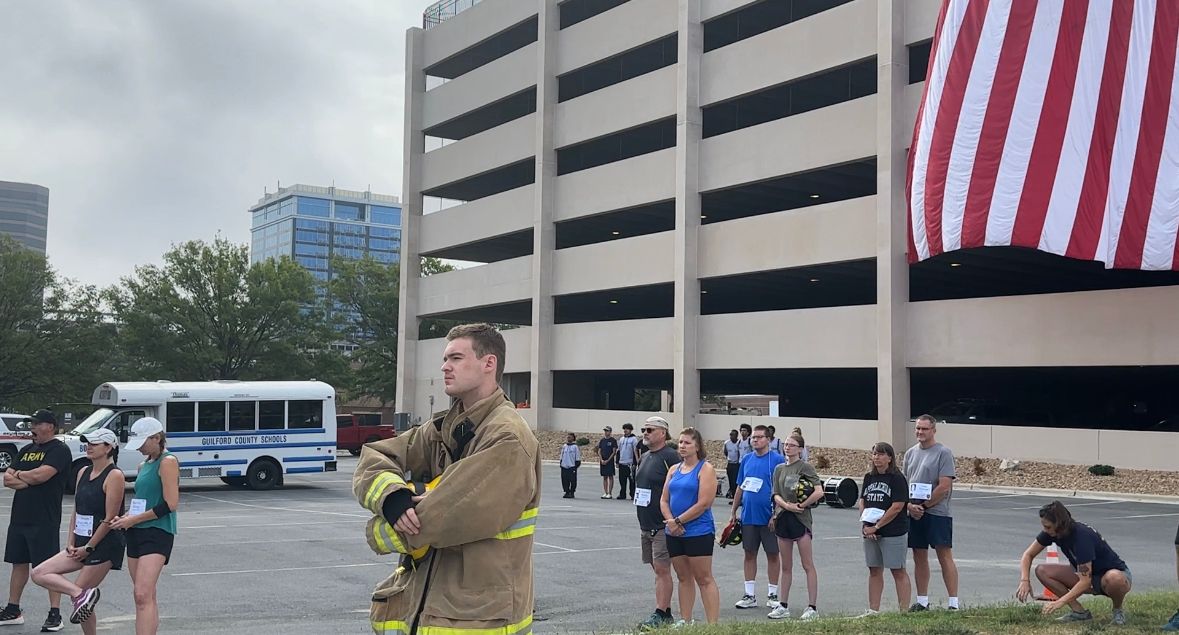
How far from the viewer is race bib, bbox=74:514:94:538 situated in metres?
8.70

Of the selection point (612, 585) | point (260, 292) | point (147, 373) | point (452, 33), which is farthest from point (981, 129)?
point (147, 373)

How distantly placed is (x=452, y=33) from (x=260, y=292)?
62.6 feet

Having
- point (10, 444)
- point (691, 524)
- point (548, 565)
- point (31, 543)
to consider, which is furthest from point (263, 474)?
point (691, 524)

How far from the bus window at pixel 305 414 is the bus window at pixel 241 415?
903 mm

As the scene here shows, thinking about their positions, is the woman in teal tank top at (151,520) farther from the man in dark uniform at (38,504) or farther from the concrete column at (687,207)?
the concrete column at (687,207)

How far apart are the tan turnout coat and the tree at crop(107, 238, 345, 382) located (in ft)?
193

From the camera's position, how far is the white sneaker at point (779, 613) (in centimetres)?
1034

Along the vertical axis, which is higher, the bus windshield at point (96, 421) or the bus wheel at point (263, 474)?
the bus windshield at point (96, 421)

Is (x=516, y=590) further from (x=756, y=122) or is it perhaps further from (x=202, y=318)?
(x=202, y=318)

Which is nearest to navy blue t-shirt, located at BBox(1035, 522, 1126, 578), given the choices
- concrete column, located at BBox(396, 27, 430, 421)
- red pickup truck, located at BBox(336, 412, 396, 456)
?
red pickup truck, located at BBox(336, 412, 396, 456)

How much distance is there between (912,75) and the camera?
35812 mm

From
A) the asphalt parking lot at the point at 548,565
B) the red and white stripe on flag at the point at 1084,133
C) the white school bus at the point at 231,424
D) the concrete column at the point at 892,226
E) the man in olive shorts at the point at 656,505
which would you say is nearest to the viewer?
the man in olive shorts at the point at 656,505

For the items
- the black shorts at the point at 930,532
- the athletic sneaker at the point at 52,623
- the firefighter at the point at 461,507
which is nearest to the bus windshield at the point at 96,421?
the athletic sneaker at the point at 52,623

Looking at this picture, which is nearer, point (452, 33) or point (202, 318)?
point (452, 33)
